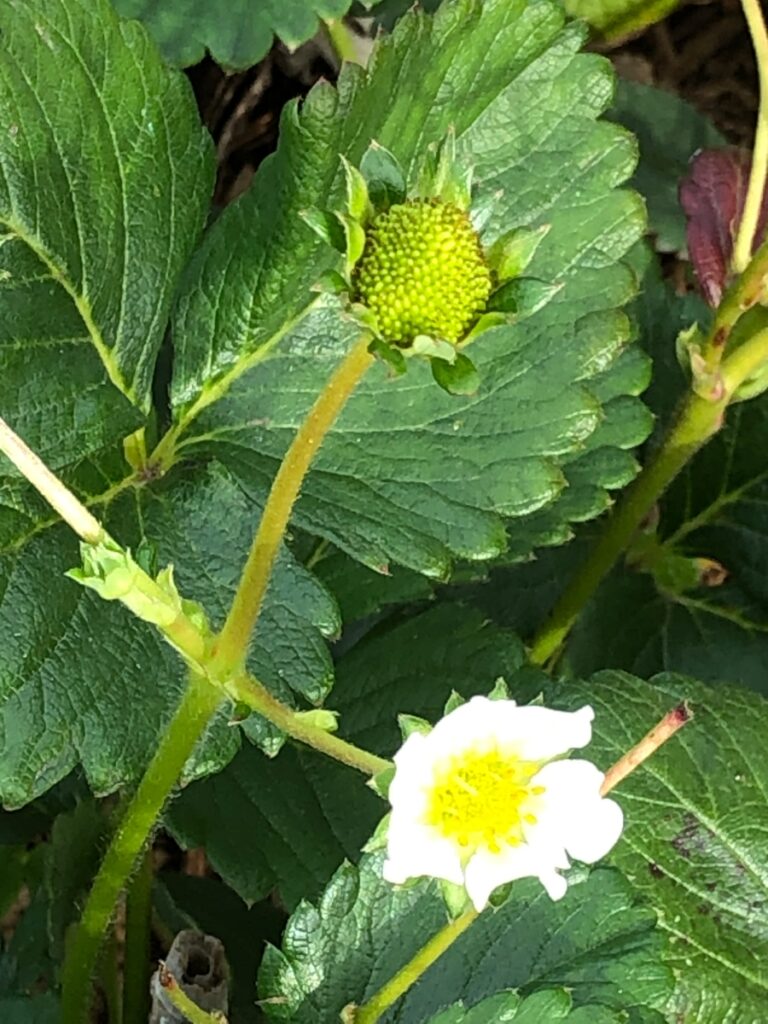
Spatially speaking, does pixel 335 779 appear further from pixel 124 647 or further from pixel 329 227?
pixel 329 227

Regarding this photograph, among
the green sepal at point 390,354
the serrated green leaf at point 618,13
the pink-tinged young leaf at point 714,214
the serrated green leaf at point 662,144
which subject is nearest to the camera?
the green sepal at point 390,354

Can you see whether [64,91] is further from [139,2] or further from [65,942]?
[65,942]

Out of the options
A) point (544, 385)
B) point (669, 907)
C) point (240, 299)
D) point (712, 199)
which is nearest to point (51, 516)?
point (240, 299)

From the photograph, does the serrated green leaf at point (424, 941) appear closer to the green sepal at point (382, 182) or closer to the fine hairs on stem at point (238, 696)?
the fine hairs on stem at point (238, 696)

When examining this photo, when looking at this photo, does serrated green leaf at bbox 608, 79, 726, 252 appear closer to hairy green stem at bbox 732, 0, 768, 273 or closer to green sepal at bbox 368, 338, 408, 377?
hairy green stem at bbox 732, 0, 768, 273

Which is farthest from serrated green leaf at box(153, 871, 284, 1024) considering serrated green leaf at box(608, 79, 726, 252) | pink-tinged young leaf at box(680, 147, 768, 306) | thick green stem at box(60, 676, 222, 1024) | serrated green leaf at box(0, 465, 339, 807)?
serrated green leaf at box(608, 79, 726, 252)

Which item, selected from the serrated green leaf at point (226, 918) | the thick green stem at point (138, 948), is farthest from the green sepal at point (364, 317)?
the serrated green leaf at point (226, 918)
